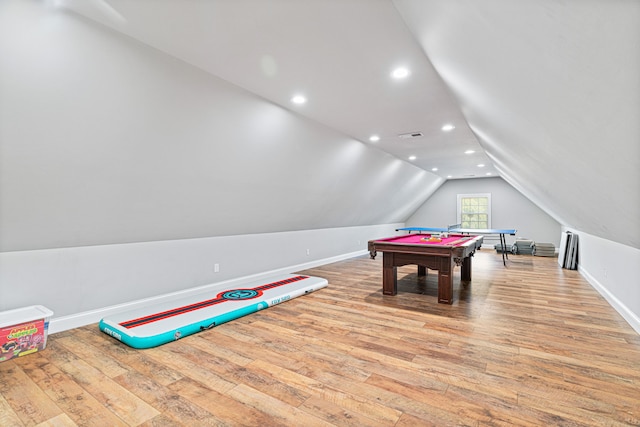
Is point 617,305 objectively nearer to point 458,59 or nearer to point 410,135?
point 410,135

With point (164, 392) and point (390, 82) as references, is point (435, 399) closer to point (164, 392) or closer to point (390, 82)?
point (164, 392)

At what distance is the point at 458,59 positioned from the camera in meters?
2.32

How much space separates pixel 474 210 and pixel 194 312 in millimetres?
10588

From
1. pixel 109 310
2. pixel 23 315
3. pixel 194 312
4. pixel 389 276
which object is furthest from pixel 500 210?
pixel 23 315

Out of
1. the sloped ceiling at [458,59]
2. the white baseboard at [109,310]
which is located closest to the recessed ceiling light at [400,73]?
the sloped ceiling at [458,59]

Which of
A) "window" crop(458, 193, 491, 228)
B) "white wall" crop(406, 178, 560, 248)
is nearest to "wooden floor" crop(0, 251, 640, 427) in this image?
"white wall" crop(406, 178, 560, 248)

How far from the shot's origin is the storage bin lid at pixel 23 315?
2.54 meters

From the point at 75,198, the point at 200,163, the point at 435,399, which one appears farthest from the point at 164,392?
the point at 200,163

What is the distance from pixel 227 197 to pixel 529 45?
3.86m

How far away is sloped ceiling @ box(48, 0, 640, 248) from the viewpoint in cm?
112

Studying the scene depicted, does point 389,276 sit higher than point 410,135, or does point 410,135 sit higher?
point 410,135

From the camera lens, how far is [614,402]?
192 cm

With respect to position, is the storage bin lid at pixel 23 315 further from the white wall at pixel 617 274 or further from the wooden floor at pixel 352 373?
the white wall at pixel 617 274

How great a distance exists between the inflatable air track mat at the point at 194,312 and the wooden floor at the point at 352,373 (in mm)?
115
